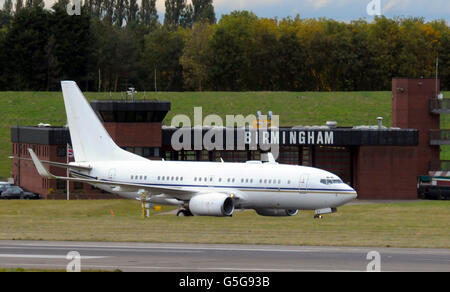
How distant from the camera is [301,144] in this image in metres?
80.4

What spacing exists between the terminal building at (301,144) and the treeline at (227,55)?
73.7 meters

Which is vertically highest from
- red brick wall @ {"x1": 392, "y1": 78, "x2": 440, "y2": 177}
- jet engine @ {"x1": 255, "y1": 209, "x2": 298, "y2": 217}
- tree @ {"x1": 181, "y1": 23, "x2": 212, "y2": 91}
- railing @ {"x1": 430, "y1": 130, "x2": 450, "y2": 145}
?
tree @ {"x1": 181, "y1": 23, "x2": 212, "y2": 91}

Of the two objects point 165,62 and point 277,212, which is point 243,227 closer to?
point 277,212

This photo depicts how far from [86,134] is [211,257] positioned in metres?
30.6

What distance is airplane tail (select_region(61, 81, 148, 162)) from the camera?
208 ft

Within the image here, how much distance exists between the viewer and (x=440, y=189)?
78.3 metres

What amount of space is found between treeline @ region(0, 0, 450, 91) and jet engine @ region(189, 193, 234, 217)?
103 metres

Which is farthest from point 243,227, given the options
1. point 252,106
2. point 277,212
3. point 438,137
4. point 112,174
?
point 252,106

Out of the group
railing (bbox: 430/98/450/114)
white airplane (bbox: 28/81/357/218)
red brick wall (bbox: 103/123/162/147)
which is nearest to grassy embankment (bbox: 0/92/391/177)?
railing (bbox: 430/98/450/114)

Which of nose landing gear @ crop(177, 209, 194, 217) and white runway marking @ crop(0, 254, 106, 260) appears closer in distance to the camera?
white runway marking @ crop(0, 254, 106, 260)

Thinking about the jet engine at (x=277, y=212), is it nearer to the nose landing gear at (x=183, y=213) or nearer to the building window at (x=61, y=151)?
the nose landing gear at (x=183, y=213)

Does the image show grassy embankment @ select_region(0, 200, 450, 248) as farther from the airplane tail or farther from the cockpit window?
the airplane tail

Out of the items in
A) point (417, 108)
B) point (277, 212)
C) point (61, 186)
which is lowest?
point (61, 186)
